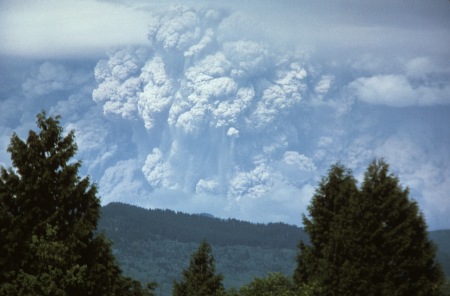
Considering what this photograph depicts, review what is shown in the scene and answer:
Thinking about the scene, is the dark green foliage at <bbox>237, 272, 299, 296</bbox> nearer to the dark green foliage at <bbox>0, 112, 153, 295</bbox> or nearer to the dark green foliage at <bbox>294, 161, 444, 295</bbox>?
the dark green foliage at <bbox>294, 161, 444, 295</bbox>

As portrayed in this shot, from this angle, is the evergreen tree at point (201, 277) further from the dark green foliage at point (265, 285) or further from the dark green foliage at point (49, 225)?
the dark green foliage at point (49, 225)

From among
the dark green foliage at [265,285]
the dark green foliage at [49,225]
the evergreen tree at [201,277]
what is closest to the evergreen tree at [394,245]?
the dark green foliage at [49,225]

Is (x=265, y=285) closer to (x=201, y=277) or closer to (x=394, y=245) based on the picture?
(x=201, y=277)

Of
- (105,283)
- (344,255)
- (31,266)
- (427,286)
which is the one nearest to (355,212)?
(344,255)

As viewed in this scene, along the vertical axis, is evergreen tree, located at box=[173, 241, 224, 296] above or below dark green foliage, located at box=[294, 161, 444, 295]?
above

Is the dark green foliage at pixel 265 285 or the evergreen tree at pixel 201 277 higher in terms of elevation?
the evergreen tree at pixel 201 277

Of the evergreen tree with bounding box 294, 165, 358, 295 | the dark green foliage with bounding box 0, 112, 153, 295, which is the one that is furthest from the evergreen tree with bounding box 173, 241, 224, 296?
the dark green foliage with bounding box 0, 112, 153, 295
